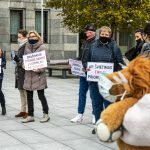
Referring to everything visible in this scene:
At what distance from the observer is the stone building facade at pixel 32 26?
94.6 ft

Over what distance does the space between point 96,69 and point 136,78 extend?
417 centimetres

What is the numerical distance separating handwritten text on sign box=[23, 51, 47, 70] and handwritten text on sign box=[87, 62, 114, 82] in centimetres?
136

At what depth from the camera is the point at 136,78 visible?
131 inches

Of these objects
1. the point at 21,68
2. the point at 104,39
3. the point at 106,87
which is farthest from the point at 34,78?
the point at 106,87

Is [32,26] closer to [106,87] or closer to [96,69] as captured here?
[96,69]

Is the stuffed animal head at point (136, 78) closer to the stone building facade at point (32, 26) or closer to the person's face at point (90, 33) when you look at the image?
the person's face at point (90, 33)

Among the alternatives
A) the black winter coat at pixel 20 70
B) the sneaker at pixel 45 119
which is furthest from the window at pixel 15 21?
the sneaker at pixel 45 119

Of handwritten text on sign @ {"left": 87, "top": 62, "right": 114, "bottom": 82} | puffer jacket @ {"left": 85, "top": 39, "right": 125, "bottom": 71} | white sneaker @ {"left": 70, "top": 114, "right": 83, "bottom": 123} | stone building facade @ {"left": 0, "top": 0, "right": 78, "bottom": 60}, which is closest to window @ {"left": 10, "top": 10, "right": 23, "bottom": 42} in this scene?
stone building facade @ {"left": 0, "top": 0, "right": 78, "bottom": 60}

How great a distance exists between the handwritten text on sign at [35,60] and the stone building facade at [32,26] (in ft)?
66.6

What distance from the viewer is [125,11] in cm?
1720

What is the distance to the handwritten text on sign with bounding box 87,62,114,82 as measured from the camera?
7.38 meters

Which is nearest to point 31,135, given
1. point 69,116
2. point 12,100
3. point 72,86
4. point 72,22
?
point 69,116

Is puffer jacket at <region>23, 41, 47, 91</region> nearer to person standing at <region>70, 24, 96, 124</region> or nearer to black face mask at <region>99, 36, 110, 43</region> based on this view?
person standing at <region>70, 24, 96, 124</region>

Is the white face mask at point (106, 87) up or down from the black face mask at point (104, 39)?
down
